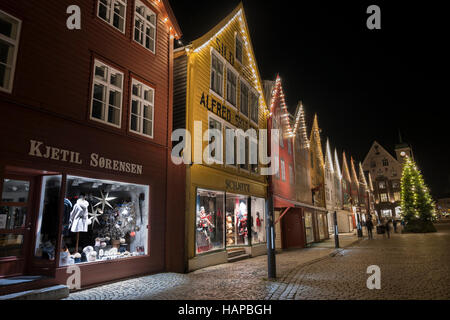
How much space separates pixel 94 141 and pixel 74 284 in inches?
150

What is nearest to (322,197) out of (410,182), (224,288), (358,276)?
(410,182)

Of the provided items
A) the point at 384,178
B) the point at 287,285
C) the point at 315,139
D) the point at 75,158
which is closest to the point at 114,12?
the point at 75,158

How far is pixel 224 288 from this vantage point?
7.89 meters

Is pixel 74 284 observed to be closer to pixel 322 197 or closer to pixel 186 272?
pixel 186 272

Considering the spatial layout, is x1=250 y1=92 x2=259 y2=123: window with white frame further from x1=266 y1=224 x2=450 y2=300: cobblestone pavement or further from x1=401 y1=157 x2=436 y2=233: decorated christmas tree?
x1=401 y1=157 x2=436 y2=233: decorated christmas tree

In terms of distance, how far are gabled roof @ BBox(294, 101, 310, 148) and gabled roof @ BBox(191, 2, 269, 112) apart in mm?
7393

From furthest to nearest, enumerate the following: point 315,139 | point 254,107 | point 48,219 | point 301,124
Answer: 1. point 315,139
2. point 301,124
3. point 254,107
4. point 48,219

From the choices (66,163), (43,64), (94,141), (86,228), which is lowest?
(86,228)

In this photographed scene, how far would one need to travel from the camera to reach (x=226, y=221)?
15391 millimetres

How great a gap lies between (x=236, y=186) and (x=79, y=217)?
7.97 m

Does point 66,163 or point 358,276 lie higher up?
point 66,163

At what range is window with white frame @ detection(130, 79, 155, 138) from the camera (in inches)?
407

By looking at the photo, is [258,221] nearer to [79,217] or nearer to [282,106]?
[282,106]
